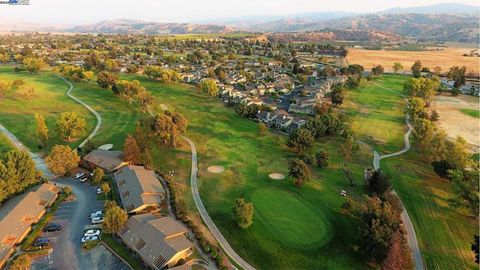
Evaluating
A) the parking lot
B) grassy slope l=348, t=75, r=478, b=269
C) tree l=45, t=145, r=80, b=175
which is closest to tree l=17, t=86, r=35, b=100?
tree l=45, t=145, r=80, b=175

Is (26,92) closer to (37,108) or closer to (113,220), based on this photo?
(37,108)

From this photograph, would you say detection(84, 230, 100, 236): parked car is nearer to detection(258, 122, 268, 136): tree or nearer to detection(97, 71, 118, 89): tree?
detection(258, 122, 268, 136): tree

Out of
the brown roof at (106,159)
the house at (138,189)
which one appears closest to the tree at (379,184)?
the house at (138,189)

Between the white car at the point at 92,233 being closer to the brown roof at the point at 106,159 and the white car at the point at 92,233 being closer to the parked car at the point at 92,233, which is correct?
the parked car at the point at 92,233

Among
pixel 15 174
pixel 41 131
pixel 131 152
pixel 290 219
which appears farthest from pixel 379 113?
pixel 15 174

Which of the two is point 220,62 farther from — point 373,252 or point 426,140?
point 373,252

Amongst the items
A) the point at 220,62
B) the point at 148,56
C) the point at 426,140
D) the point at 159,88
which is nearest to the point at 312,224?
the point at 426,140
